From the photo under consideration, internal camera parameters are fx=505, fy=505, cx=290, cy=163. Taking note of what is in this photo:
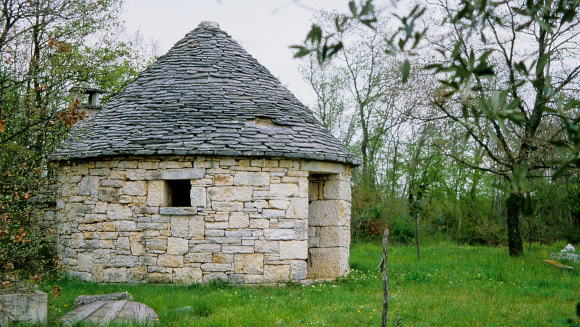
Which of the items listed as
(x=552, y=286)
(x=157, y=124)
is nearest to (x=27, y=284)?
(x=157, y=124)

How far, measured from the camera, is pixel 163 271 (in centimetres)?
787

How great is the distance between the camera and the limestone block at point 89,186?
827 centimetres

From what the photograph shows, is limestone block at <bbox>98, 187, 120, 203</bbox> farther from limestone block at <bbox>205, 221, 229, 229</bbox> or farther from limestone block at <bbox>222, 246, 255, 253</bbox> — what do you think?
limestone block at <bbox>222, 246, 255, 253</bbox>

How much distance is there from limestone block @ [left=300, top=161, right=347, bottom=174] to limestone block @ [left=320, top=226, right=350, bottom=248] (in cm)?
104

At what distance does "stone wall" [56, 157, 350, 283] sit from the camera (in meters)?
7.86

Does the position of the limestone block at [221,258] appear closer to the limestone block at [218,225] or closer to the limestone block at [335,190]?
the limestone block at [218,225]

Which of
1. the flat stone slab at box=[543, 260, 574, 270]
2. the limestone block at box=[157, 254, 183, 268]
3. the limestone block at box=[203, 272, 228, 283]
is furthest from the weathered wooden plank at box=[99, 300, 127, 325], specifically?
the flat stone slab at box=[543, 260, 574, 270]

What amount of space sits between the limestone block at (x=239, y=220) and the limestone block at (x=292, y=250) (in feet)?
2.15

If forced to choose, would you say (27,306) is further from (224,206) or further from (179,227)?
(224,206)

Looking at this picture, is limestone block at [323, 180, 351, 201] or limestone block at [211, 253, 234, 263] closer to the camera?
limestone block at [211, 253, 234, 263]

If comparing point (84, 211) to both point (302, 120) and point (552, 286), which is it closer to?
point (302, 120)

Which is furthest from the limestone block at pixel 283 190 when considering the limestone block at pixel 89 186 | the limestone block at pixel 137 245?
the limestone block at pixel 89 186

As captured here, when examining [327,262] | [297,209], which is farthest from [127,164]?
[327,262]

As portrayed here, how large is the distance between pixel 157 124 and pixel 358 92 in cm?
1390
